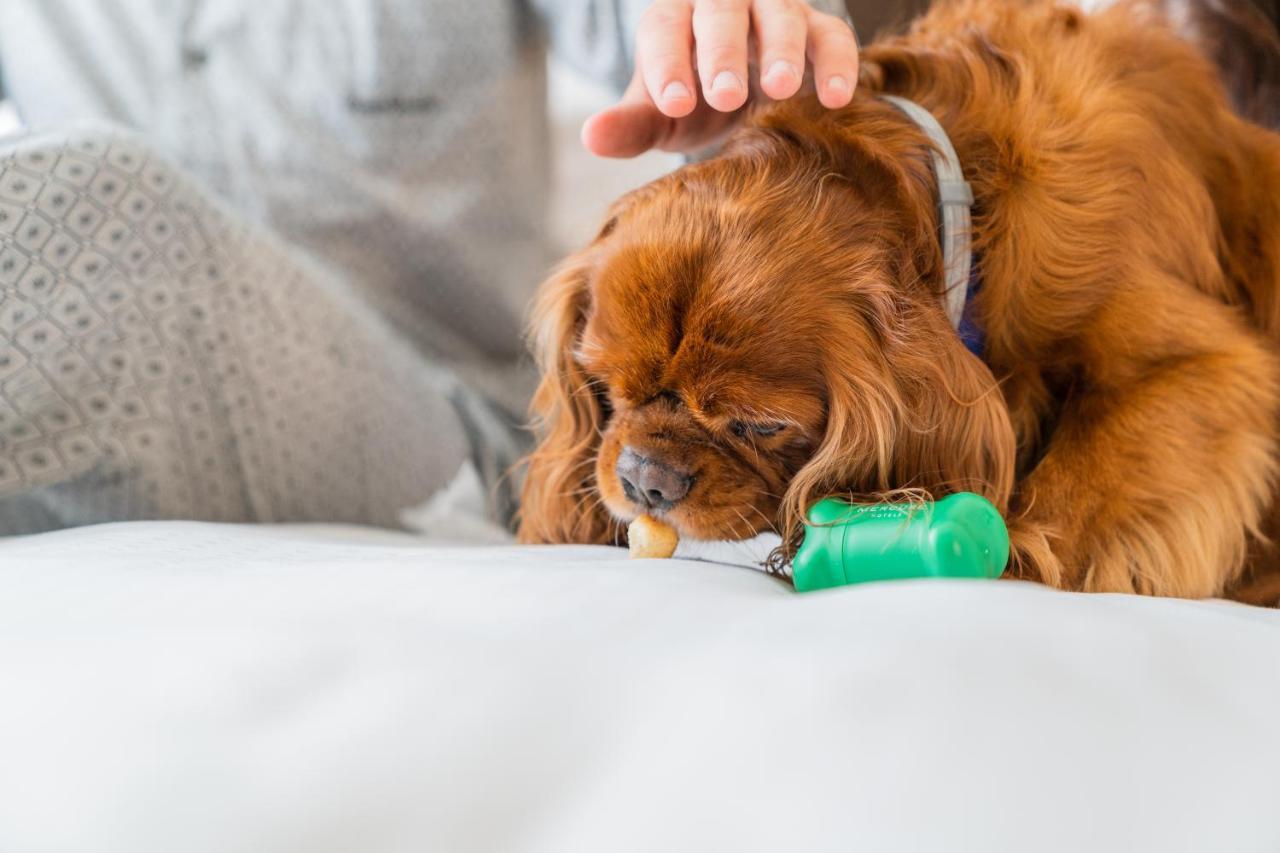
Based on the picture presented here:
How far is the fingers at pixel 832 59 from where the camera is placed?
1206 mm

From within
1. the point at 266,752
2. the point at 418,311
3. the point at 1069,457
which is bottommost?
the point at 418,311

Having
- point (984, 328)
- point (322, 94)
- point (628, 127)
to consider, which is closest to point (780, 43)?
point (628, 127)

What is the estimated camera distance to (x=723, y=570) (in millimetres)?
987

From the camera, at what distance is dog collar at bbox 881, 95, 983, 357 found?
3.91 feet

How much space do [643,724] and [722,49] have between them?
0.84 meters

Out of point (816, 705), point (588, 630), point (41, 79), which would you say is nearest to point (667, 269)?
point (588, 630)

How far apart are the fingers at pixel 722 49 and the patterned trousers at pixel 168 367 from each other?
2.33 ft

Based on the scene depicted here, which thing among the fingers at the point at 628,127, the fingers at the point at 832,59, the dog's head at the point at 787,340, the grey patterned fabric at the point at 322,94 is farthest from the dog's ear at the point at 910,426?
the grey patterned fabric at the point at 322,94

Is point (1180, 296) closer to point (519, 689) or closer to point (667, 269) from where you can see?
point (667, 269)

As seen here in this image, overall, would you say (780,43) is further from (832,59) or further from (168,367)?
(168,367)

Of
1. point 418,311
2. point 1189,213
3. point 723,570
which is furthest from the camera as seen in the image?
point 418,311

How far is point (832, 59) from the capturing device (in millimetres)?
1237

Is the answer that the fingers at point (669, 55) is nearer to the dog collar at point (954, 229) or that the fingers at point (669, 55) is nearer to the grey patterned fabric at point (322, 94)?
the dog collar at point (954, 229)

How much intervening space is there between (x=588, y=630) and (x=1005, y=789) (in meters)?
0.29
